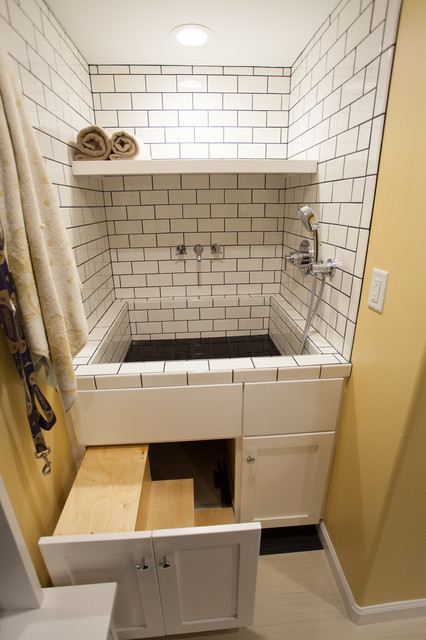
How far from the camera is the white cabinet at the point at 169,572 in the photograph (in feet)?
2.50

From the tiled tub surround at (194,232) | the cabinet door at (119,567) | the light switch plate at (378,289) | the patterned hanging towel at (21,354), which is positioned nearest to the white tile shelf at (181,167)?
the tiled tub surround at (194,232)

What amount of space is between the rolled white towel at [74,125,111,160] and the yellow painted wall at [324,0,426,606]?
997 millimetres

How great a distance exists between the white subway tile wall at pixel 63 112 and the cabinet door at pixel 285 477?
889mm

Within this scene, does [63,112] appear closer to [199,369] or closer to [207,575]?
[199,369]

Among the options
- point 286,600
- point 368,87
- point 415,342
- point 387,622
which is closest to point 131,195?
point 368,87

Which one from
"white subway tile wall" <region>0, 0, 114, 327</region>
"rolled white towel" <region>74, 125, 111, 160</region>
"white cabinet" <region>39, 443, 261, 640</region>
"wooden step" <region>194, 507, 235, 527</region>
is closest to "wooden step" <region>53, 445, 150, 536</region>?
"white cabinet" <region>39, 443, 261, 640</region>

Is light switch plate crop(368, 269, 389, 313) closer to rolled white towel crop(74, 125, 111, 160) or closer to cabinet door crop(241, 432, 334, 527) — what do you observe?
cabinet door crop(241, 432, 334, 527)

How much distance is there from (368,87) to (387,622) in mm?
1776

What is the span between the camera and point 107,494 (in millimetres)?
937

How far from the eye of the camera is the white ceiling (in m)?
1.05

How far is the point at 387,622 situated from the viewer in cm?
111

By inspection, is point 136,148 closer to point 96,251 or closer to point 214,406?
point 96,251

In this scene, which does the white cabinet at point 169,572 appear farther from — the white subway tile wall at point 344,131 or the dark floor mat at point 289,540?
the white subway tile wall at point 344,131

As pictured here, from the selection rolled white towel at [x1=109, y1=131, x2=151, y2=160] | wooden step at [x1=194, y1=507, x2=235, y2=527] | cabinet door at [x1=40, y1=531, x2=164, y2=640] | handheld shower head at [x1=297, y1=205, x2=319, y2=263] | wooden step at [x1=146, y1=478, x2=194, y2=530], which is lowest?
wooden step at [x1=194, y1=507, x2=235, y2=527]
